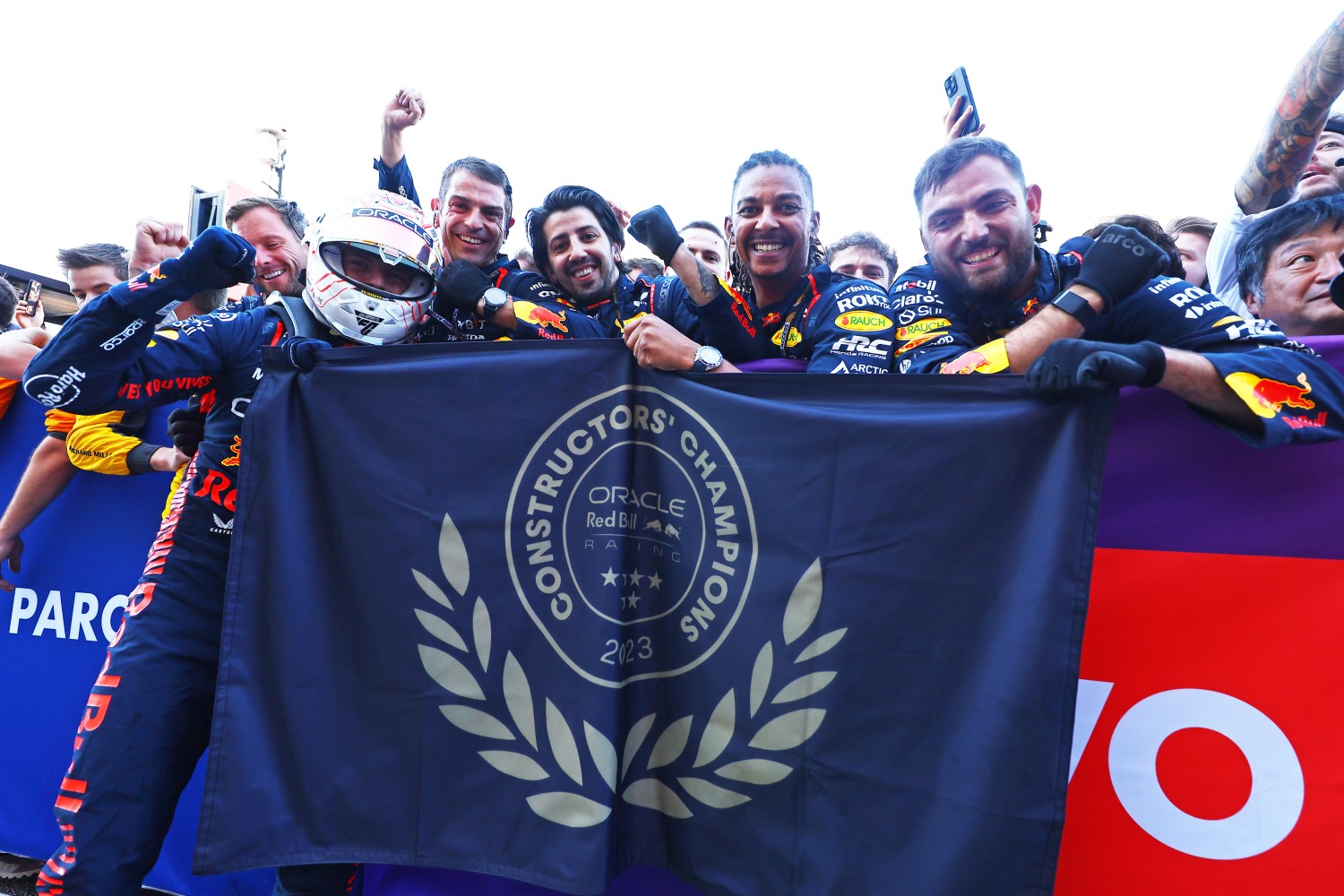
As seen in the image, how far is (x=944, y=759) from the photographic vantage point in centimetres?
192

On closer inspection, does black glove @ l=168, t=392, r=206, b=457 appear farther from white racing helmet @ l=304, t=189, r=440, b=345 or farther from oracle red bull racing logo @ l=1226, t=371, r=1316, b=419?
oracle red bull racing logo @ l=1226, t=371, r=1316, b=419

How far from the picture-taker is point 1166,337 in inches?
86.6

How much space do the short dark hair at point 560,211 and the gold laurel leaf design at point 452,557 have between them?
159 cm

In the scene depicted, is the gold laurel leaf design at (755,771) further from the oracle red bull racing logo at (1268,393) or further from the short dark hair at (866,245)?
the short dark hair at (866,245)

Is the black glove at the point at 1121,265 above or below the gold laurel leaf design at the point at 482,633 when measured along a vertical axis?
above

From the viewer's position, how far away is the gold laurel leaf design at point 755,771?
2.04 m

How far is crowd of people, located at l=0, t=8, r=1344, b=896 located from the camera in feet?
6.91

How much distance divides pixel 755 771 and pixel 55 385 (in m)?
2.30

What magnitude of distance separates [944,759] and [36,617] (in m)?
3.53

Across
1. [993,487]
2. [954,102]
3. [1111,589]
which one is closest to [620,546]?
[993,487]

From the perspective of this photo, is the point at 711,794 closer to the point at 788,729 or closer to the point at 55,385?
the point at 788,729

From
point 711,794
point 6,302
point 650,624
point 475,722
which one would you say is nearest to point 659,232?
point 650,624

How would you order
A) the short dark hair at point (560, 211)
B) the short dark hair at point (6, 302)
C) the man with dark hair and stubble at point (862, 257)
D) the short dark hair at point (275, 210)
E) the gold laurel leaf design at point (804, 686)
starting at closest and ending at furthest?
1. the gold laurel leaf design at point (804, 686)
2. the short dark hair at point (275, 210)
3. the short dark hair at point (560, 211)
4. the man with dark hair and stubble at point (862, 257)
5. the short dark hair at point (6, 302)

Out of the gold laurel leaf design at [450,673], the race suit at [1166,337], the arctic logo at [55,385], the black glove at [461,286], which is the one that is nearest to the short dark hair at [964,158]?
the race suit at [1166,337]
